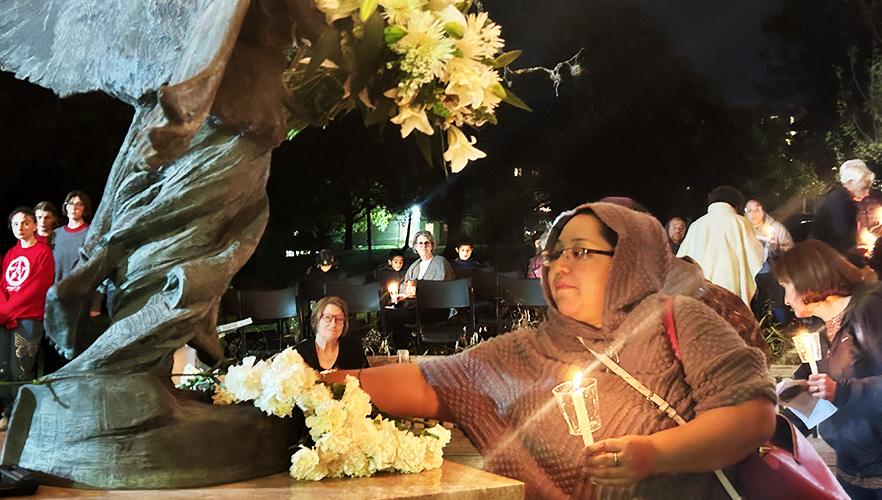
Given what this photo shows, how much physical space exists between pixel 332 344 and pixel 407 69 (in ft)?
9.89

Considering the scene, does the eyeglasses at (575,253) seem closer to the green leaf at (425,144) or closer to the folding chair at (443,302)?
the green leaf at (425,144)

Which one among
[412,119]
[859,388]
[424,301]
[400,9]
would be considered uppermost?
[400,9]

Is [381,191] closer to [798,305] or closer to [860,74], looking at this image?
[860,74]

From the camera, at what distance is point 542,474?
2.31 metres

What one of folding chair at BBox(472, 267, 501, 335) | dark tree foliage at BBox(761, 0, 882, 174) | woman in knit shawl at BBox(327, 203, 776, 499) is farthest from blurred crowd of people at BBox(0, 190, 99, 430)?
dark tree foliage at BBox(761, 0, 882, 174)

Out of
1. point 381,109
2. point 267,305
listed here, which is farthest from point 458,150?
point 267,305

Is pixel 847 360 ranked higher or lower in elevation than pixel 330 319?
lower

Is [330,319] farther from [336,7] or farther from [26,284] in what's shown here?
[336,7]

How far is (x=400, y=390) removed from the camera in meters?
2.28

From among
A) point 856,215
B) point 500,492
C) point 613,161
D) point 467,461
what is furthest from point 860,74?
point 500,492

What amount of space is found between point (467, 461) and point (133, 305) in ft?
6.04

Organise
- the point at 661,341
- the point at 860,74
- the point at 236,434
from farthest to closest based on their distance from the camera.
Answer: the point at 860,74
the point at 661,341
the point at 236,434

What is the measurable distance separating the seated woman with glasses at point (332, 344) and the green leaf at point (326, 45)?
113 inches

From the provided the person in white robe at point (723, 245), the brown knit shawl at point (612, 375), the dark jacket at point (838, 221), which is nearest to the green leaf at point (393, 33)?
the brown knit shawl at point (612, 375)
